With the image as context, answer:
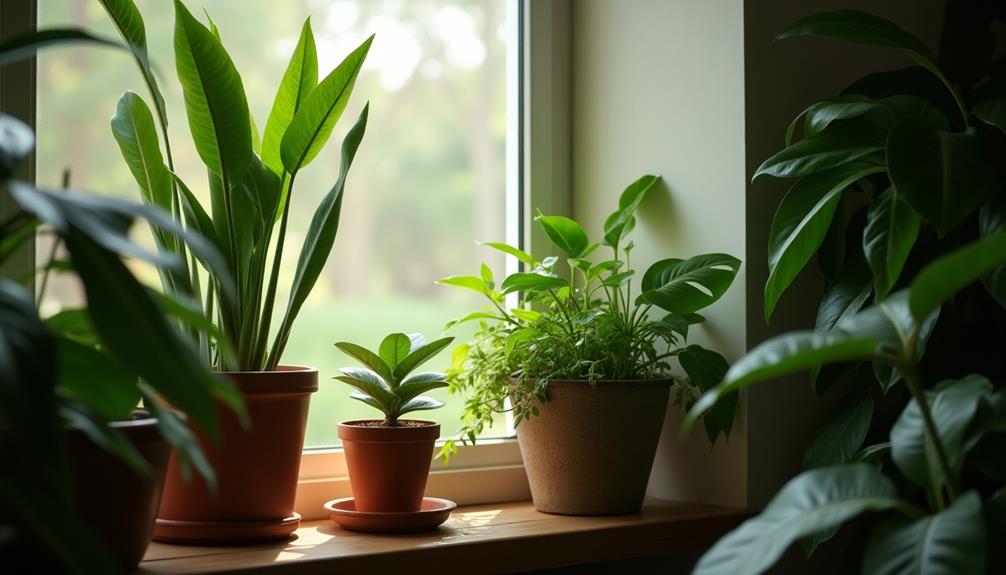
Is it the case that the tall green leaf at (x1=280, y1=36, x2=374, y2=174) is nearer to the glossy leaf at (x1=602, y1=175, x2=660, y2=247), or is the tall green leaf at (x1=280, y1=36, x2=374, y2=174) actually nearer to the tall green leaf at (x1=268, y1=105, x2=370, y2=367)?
the tall green leaf at (x1=268, y1=105, x2=370, y2=367)

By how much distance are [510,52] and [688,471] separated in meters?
0.77

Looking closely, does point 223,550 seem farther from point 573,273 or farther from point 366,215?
point 573,273

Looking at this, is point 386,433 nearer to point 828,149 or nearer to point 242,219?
point 242,219

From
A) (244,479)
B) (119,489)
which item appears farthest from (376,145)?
(119,489)

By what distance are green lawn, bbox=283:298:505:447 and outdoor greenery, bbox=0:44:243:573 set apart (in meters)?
0.70

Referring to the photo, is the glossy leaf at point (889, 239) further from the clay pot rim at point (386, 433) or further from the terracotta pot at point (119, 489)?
the terracotta pot at point (119, 489)

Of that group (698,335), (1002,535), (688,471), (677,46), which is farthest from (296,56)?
(1002,535)

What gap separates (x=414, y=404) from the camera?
1377 mm

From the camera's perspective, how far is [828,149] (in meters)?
1.30

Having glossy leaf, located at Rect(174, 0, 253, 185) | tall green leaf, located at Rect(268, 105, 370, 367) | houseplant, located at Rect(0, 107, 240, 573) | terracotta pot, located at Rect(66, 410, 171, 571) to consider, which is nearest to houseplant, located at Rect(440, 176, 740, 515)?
tall green leaf, located at Rect(268, 105, 370, 367)

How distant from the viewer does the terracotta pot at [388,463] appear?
134 centimetres

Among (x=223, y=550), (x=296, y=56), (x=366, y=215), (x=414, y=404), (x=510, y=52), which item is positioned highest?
(x=510, y=52)

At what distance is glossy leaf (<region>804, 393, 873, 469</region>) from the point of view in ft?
4.58

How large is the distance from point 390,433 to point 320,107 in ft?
1.41
